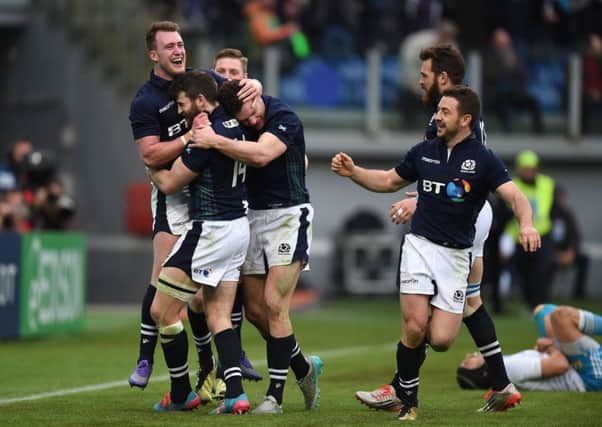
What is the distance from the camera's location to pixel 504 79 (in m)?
24.5

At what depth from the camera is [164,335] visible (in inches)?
358

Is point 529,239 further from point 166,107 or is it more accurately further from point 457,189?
point 166,107

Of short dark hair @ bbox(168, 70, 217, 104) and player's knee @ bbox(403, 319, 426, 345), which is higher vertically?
short dark hair @ bbox(168, 70, 217, 104)

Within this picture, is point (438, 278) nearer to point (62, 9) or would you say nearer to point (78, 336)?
point (78, 336)

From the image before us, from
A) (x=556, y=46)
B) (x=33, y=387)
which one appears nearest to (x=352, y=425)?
(x=33, y=387)

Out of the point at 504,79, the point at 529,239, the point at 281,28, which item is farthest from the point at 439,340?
the point at 504,79

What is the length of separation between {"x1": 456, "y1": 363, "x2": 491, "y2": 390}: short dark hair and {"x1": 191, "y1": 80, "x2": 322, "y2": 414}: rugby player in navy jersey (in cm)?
182

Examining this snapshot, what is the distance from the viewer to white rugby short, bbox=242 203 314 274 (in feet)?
30.1

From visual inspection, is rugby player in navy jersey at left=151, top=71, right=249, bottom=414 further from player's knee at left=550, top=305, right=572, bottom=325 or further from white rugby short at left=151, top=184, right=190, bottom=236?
player's knee at left=550, top=305, right=572, bottom=325

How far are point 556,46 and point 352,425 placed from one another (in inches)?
710

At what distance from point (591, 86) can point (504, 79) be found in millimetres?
1857

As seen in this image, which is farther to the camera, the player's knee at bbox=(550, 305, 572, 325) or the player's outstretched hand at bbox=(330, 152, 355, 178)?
the player's knee at bbox=(550, 305, 572, 325)

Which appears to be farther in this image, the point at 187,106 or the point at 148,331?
the point at 148,331

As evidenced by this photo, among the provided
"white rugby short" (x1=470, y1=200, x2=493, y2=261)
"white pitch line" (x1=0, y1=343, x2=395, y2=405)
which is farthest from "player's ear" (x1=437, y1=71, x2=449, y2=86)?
"white pitch line" (x1=0, y1=343, x2=395, y2=405)
